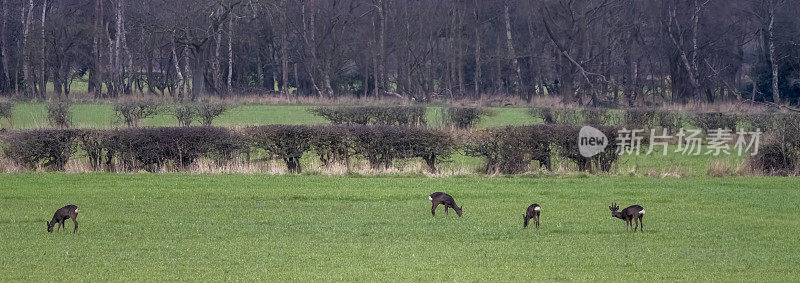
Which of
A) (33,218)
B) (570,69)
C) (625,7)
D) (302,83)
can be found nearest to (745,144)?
(33,218)

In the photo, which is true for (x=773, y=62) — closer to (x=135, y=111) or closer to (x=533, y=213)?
(x=135, y=111)

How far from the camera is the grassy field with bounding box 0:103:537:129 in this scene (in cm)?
3391

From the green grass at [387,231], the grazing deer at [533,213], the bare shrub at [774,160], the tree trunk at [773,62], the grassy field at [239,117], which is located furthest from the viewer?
the tree trunk at [773,62]

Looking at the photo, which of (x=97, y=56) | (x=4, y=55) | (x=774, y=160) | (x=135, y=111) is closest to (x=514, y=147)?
(x=774, y=160)

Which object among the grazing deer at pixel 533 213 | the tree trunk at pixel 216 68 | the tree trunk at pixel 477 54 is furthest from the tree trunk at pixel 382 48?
the grazing deer at pixel 533 213

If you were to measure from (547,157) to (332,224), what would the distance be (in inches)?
331

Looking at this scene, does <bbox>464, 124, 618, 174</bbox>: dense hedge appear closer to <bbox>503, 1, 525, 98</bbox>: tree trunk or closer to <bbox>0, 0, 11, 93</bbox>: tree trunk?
<bbox>503, 1, 525, 98</bbox>: tree trunk

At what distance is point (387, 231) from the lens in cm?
1231

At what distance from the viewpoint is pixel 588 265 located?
10.1 meters

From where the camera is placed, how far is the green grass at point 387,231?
387 inches

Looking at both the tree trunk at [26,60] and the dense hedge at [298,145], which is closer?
the dense hedge at [298,145]

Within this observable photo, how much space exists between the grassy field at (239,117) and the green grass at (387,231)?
15.3m

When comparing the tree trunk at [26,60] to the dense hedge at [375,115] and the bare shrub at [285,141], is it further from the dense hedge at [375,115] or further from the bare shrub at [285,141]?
the bare shrub at [285,141]

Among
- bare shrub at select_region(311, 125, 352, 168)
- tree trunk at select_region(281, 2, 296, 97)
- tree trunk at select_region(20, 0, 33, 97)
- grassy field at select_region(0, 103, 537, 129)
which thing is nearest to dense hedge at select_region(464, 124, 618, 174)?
bare shrub at select_region(311, 125, 352, 168)
